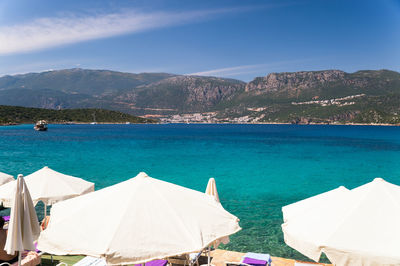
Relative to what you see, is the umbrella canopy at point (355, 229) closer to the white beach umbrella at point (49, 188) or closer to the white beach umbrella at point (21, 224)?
the white beach umbrella at point (21, 224)

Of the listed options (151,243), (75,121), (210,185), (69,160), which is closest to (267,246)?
(210,185)

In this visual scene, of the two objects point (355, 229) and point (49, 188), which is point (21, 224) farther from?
point (355, 229)

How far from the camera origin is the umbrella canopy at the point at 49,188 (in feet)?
26.5

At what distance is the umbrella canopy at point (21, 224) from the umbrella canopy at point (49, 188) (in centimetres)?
268

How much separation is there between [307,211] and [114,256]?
10.2 ft

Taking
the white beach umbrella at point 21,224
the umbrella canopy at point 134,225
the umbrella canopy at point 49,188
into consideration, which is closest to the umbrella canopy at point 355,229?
the umbrella canopy at point 134,225

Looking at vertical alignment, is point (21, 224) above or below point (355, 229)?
below

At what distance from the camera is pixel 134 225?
3703mm

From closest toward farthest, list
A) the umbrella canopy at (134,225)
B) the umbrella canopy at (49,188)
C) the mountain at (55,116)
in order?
1. the umbrella canopy at (134,225)
2. the umbrella canopy at (49,188)
3. the mountain at (55,116)

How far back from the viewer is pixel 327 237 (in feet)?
12.6

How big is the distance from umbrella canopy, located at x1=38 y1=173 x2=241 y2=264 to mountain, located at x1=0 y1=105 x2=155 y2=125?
145 metres

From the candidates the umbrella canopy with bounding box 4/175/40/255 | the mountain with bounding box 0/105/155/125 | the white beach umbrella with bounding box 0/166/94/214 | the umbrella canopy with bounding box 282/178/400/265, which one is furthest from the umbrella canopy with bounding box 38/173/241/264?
the mountain with bounding box 0/105/155/125

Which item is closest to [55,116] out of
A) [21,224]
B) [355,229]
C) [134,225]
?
[21,224]

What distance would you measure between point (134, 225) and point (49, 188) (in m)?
5.76
